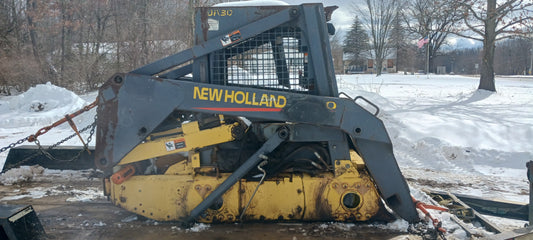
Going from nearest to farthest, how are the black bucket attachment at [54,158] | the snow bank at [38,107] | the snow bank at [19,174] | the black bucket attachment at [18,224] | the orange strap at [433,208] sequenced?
the black bucket attachment at [18,224] → the orange strap at [433,208] → the snow bank at [19,174] → the black bucket attachment at [54,158] → the snow bank at [38,107]

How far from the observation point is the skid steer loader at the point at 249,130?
361cm

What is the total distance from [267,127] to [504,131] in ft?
21.9

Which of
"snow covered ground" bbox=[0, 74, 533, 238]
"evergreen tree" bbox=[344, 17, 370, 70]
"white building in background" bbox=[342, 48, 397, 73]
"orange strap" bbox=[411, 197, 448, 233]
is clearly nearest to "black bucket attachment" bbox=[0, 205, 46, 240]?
"snow covered ground" bbox=[0, 74, 533, 238]

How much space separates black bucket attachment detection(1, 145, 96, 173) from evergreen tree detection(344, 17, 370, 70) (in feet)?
192

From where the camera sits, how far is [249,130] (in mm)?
3973

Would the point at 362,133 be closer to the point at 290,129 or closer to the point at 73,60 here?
the point at 290,129

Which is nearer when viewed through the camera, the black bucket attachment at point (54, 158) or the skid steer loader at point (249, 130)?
the skid steer loader at point (249, 130)

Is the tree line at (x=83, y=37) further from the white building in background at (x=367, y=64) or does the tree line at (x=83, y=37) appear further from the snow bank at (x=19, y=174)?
the white building in background at (x=367, y=64)

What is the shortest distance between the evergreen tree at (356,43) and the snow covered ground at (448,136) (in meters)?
48.9

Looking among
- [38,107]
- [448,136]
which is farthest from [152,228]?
[38,107]

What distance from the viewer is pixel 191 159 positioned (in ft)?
13.0

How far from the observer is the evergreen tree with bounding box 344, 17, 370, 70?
60.9m

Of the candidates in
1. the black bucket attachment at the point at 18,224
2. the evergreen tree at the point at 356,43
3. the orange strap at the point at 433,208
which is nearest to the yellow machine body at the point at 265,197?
the orange strap at the point at 433,208

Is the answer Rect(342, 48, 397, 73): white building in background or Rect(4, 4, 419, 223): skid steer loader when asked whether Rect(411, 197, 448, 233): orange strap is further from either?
Rect(342, 48, 397, 73): white building in background
